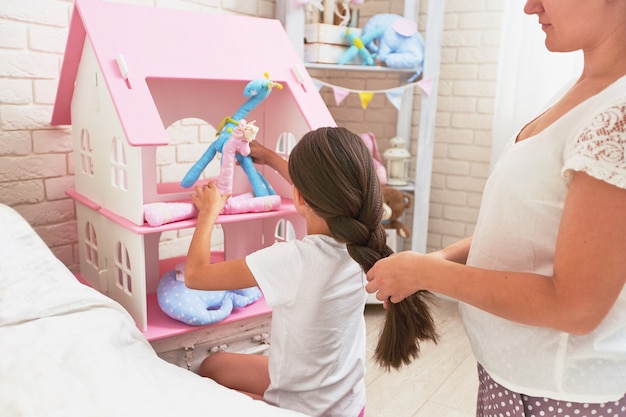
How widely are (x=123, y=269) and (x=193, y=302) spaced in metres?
0.20

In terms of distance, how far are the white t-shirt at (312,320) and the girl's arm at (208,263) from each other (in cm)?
5

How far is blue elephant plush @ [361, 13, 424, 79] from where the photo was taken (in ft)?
8.34

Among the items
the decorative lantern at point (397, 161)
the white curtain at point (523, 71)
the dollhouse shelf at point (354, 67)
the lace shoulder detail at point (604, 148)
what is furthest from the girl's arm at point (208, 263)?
the white curtain at point (523, 71)

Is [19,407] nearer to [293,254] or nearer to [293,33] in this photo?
[293,254]

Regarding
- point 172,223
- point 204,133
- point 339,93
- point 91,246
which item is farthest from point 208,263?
point 339,93

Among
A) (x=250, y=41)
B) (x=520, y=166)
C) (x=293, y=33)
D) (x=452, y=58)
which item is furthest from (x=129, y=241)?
(x=452, y=58)

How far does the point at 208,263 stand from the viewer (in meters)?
1.35

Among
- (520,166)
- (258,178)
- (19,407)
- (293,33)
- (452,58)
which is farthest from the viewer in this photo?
(452,58)

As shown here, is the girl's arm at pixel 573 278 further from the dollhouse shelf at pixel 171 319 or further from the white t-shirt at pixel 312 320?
the dollhouse shelf at pixel 171 319

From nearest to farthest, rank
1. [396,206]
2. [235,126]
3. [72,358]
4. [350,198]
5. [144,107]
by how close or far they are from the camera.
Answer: [72,358]
[350,198]
[144,107]
[235,126]
[396,206]

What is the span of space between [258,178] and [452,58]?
1693 millimetres

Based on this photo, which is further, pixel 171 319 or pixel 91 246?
pixel 91 246

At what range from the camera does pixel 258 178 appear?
161 cm

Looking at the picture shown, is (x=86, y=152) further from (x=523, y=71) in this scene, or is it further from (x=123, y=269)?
(x=523, y=71)
